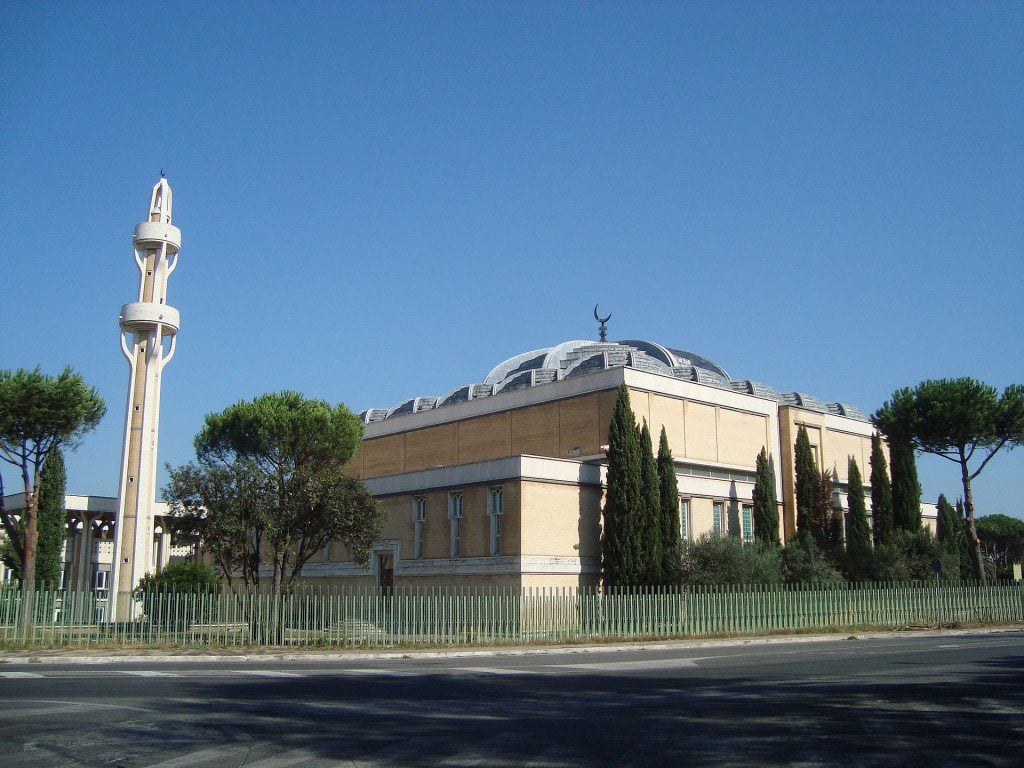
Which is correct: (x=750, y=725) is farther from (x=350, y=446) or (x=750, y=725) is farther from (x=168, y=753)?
(x=350, y=446)

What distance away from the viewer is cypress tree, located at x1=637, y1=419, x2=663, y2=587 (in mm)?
34750

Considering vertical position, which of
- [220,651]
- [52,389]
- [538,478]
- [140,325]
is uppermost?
[140,325]

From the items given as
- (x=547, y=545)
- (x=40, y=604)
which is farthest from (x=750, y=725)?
(x=547, y=545)

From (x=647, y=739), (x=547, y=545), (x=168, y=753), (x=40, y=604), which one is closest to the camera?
(x=168, y=753)

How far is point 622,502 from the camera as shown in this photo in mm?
35125

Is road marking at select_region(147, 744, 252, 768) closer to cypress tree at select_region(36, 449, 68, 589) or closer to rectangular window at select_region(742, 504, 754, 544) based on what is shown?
cypress tree at select_region(36, 449, 68, 589)

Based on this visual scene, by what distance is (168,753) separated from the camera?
8.84 m

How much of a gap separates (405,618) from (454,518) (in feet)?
35.0

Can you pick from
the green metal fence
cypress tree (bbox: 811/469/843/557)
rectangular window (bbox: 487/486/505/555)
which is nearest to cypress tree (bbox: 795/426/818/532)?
cypress tree (bbox: 811/469/843/557)

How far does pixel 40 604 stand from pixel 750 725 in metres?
22.2

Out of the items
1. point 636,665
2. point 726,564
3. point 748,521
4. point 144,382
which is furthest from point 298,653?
point 748,521

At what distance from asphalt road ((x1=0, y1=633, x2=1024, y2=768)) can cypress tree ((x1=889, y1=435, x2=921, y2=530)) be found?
27605 mm

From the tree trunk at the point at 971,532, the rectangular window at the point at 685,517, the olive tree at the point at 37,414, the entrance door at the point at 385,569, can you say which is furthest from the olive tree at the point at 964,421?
the olive tree at the point at 37,414

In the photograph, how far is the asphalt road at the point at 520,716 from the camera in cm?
876
